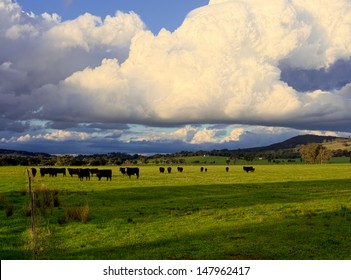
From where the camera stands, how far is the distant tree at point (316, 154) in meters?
188

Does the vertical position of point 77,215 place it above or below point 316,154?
below

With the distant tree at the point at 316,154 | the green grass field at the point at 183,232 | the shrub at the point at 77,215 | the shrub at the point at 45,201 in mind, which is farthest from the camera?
the distant tree at the point at 316,154

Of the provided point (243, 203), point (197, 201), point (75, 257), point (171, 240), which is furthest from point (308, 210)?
point (75, 257)

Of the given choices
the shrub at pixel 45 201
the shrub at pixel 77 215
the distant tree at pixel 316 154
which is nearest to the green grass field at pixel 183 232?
the shrub at pixel 77 215

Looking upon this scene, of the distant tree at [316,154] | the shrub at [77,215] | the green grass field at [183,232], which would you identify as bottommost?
the green grass field at [183,232]

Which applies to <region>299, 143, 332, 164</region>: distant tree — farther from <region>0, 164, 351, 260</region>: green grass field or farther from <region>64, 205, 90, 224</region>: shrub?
<region>64, 205, 90, 224</region>: shrub

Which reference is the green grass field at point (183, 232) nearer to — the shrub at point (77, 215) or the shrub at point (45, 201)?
the shrub at point (77, 215)

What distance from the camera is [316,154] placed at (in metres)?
190

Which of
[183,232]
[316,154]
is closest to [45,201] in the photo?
[183,232]

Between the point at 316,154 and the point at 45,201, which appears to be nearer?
the point at 45,201

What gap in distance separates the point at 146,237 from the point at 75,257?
3801mm

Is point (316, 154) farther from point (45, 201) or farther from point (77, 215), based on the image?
point (77, 215)

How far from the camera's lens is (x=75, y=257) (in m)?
14.6
